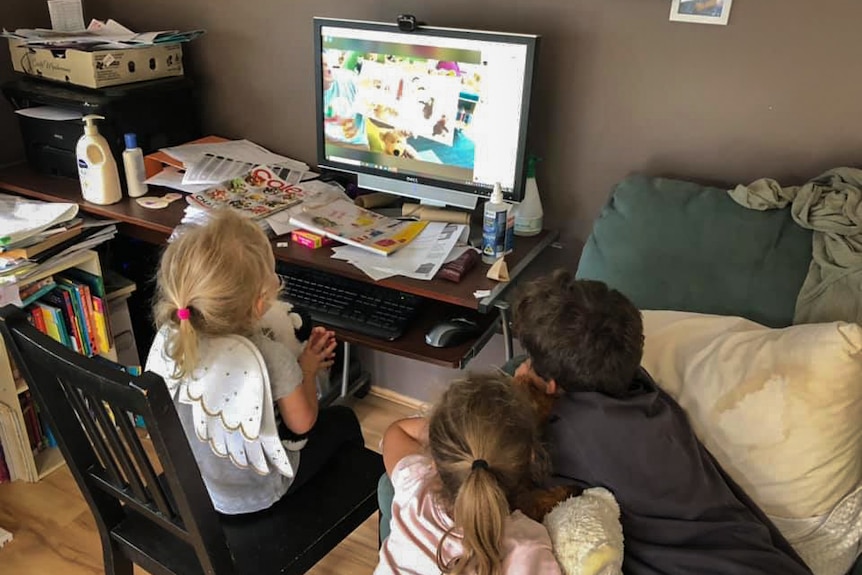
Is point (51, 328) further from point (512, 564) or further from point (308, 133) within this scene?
point (512, 564)

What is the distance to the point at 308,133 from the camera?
229 cm

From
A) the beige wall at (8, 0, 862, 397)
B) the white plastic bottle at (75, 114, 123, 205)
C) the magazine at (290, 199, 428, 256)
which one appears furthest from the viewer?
the white plastic bottle at (75, 114, 123, 205)

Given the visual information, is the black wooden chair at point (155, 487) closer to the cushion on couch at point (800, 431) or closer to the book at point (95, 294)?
the cushion on couch at point (800, 431)

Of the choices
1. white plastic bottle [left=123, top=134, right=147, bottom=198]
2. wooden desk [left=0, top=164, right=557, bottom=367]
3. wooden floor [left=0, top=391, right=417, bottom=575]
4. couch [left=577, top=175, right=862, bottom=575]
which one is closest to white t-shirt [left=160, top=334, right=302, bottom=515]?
wooden desk [left=0, top=164, right=557, bottom=367]

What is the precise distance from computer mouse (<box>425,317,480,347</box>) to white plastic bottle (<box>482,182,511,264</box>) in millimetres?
163

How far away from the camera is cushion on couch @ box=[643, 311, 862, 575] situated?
1330 millimetres

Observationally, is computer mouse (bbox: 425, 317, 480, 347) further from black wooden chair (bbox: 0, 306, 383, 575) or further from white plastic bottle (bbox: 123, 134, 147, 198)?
white plastic bottle (bbox: 123, 134, 147, 198)

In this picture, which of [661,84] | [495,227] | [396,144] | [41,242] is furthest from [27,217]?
[661,84]

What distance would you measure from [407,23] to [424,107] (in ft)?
0.66

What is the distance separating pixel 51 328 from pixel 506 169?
50.0 inches

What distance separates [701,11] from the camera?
5.55ft

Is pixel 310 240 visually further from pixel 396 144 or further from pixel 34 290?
pixel 34 290

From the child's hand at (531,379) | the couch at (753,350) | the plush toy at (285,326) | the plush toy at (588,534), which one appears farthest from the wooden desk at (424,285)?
the plush toy at (588,534)

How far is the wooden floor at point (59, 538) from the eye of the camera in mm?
1957
